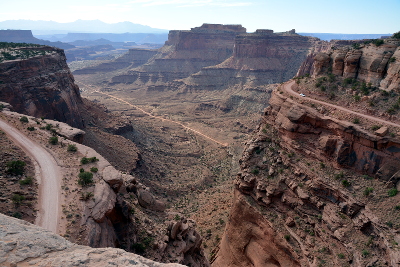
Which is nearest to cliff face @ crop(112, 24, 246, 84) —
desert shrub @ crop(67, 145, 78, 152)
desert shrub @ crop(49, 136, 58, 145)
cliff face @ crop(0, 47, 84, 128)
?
cliff face @ crop(0, 47, 84, 128)

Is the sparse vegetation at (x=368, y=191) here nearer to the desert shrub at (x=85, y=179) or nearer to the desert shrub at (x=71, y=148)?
the desert shrub at (x=85, y=179)

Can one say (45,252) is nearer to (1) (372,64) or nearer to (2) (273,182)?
(2) (273,182)

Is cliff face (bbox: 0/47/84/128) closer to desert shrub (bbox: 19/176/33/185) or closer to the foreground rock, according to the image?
desert shrub (bbox: 19/176/33/185)

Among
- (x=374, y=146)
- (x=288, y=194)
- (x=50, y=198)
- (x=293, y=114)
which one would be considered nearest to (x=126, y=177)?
(x=50, y=198)

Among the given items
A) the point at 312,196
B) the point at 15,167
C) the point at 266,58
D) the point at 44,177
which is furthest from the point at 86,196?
the point at 266,58

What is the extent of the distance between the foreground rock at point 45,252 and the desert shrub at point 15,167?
579 inches

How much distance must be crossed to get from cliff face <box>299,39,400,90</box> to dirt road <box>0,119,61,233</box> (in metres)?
36.8

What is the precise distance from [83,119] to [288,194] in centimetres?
4903

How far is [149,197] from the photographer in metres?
31.1

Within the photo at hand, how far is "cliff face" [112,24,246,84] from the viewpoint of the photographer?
6806 inches

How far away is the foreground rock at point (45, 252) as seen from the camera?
32.9 ft

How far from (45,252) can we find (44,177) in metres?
17.5

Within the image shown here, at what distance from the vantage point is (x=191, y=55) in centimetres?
17825

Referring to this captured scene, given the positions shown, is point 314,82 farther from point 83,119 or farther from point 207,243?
point 83,119
